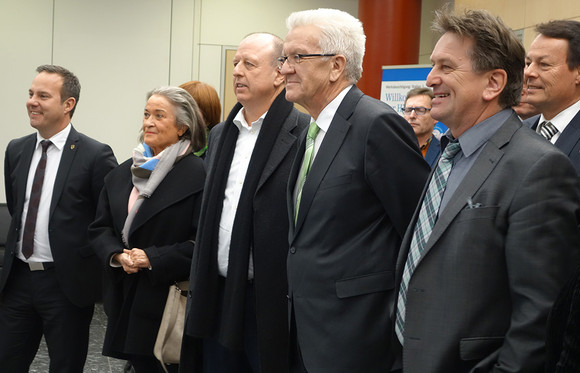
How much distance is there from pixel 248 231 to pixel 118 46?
5.73 meters

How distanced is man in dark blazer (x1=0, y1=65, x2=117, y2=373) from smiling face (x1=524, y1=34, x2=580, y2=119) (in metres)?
2.20

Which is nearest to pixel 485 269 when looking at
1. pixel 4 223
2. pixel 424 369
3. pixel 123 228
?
pixel 424 369

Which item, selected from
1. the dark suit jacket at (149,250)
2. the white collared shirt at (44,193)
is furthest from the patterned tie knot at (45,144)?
the dark suit jacket at (149,250)

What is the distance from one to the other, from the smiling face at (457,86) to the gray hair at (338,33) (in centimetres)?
59

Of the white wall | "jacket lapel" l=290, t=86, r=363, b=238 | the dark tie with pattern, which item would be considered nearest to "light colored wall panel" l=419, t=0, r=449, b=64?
the white wall

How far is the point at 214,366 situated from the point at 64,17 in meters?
5.80

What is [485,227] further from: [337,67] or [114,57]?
[114,57]

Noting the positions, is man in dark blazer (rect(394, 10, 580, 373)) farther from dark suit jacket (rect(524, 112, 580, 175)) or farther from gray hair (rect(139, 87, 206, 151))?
gray hair (rect(139, 87, 206, 151))

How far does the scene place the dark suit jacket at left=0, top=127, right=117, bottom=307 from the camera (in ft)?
11.8

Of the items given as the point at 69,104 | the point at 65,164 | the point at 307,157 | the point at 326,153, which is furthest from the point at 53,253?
the point at 326,153

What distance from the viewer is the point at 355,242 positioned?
2207 mm

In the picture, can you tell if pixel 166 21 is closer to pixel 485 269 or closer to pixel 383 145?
pixel 383 145

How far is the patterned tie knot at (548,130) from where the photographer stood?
2.67 metres

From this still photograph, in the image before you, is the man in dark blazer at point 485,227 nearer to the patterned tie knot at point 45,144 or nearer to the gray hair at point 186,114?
the gray hair at point 186,114
